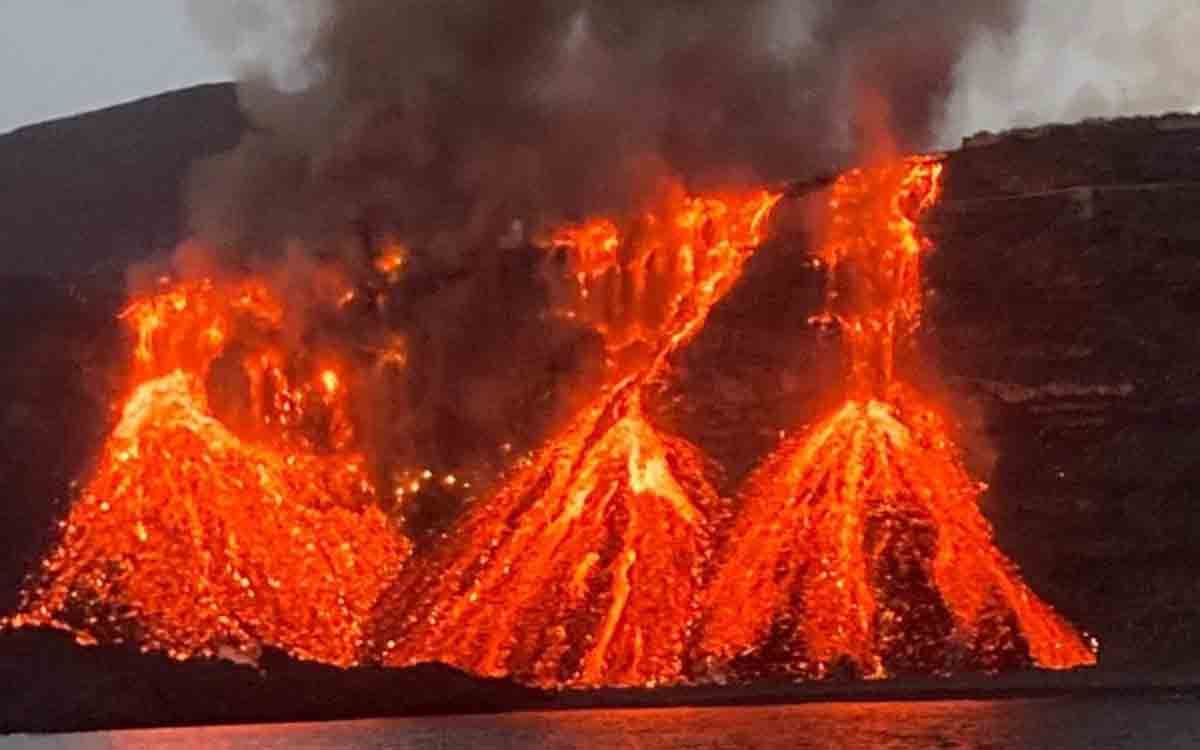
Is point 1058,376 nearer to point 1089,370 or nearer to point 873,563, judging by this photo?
point 1089,370

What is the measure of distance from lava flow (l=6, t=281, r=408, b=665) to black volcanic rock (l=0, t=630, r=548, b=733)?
52.0 inches

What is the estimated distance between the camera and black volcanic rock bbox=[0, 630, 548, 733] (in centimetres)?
12094

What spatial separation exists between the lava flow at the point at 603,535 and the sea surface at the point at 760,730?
11.9 ft

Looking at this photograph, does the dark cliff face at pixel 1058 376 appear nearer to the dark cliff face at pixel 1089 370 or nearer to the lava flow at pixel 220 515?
the dark cliff face at pixel 1089 370

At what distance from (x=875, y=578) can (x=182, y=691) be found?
36.4 metres

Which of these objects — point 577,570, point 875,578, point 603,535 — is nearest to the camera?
point 875,578

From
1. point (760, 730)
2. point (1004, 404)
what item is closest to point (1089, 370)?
point (1004, 404)

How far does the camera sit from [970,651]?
381 feet

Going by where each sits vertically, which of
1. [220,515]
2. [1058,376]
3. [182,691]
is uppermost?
[1058,376]

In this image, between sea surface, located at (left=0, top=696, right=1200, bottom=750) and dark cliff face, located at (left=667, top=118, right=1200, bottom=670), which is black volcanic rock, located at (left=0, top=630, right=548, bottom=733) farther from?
dark cliff face, located at (left=667, top=118, right=1200, bottom=670)

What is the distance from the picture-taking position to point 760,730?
10062 centimetres

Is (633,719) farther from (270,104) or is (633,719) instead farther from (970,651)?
(270,104)

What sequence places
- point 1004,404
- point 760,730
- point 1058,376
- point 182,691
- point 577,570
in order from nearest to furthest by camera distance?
point 760,730 → point 577,570 → point 182,691 → point 1004,404 → point 1058,376

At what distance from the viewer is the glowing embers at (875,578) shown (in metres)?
117
